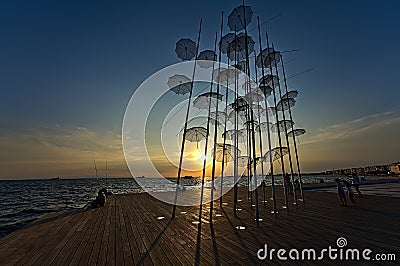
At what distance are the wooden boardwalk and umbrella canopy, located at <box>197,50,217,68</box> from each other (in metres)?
7.56

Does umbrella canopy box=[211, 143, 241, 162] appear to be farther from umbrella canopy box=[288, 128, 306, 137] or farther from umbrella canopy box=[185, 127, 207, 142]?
umbrella canopy box=[288, 128, 306, 137]

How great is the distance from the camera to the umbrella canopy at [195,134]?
10.9 metres

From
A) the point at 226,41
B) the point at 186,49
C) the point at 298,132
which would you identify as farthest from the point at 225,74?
the point at 298,132

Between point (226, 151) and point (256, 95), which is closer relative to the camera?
point (256, 95)

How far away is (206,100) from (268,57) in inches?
164

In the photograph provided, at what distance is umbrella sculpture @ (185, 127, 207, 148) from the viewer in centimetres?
1093

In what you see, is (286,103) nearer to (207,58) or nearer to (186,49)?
(207,58)

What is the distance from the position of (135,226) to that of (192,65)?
775 cm

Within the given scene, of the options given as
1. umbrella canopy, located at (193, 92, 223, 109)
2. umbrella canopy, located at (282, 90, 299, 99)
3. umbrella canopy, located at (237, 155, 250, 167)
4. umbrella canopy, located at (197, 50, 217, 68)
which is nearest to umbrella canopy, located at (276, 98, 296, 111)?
umbrella canopy, located at (282, 90, 299, 99)

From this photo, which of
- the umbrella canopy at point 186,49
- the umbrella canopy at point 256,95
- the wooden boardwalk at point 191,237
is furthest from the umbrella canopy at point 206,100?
the wooden boardwalk at point 191,237

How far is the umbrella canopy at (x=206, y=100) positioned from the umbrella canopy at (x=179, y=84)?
81cm

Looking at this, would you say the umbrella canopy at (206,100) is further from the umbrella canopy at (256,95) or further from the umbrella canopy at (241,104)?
the umbrella canopy at (256,95)

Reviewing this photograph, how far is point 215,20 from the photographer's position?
11383mm

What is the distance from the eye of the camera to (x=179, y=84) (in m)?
11.2
